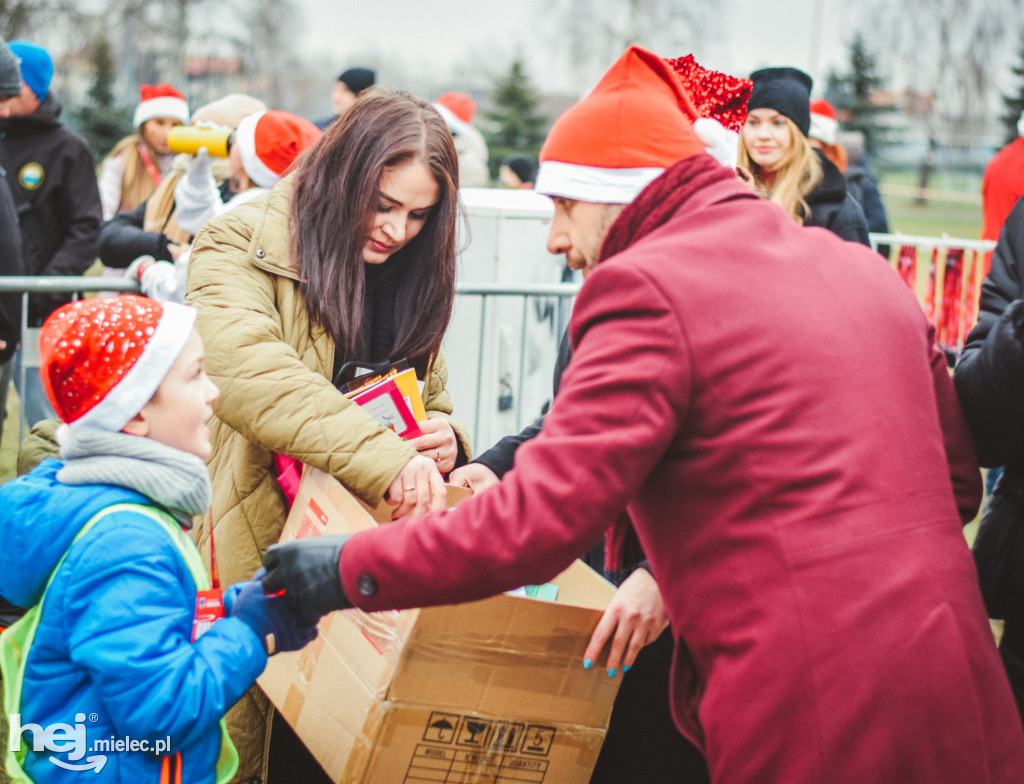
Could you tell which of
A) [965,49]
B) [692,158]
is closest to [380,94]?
[692,158]

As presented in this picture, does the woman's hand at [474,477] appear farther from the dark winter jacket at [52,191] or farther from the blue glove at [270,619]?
the dark winter jacket at [52,191]

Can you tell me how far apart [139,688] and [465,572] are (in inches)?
24.3

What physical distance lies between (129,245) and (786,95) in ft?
10.4

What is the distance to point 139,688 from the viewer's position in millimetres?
1813

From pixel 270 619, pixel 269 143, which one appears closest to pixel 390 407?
pixel 270 619

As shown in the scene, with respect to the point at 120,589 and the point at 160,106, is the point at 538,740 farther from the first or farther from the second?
the point at 160,106

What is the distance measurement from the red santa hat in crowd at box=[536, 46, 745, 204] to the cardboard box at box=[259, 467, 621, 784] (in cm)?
75

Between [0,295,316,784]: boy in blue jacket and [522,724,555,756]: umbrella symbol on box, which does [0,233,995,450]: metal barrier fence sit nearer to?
[0,295,316,784]: boy in blue jacket

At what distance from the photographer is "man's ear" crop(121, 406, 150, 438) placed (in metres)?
2.02

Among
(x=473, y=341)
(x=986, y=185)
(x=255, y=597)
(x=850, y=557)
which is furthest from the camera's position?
(x=986, y=185)

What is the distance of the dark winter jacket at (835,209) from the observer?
4930 mm

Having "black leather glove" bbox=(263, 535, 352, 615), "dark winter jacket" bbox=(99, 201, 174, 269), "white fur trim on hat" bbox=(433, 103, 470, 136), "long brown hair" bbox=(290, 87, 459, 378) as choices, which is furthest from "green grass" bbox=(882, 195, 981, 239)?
"black leather glove" bbox=(263, 535, 352, 615)

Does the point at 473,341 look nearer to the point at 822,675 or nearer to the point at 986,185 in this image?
the point at 822,675

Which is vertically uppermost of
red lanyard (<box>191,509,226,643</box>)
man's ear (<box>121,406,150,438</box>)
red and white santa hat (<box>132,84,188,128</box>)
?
red and white santa hat (<box>132,84,188,128</box>)
